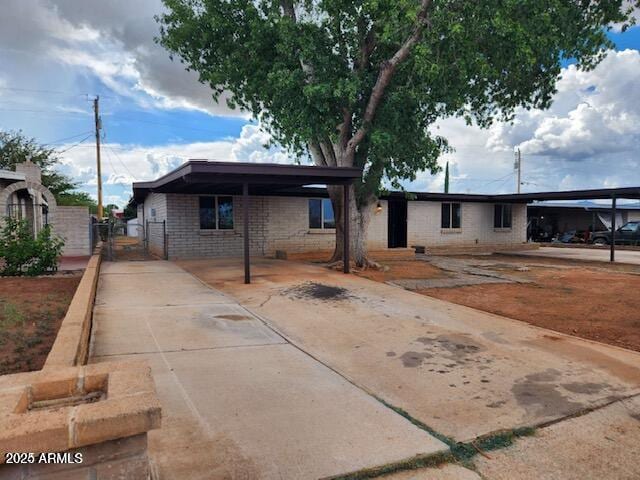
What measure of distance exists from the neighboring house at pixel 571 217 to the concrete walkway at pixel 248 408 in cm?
2990

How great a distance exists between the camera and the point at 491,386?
4.32 m

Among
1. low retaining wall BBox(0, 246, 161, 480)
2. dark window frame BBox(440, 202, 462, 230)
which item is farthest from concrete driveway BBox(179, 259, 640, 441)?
dark window frame BBox(440, 202, 462, 230)

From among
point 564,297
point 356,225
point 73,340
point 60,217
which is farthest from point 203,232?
point 73,340

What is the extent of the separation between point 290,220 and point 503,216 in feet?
40.5

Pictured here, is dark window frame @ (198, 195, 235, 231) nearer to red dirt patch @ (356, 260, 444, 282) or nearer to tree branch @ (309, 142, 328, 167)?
tree branch @ (309, 142, 328, 167)

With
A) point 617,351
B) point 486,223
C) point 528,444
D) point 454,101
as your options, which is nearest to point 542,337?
point 617,351

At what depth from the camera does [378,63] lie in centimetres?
1398

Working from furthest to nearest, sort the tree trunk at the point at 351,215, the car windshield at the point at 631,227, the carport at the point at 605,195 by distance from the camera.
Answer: the car windshield at the point at 631,227, the carport at the point at 605,195, the tree trunk at the point at 351,215

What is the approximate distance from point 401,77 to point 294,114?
11.6 ft

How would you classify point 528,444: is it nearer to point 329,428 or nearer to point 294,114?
point 329,428

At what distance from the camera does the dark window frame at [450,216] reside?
70.4 feet

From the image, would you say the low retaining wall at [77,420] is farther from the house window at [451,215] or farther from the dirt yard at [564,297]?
the house window at [451,215]

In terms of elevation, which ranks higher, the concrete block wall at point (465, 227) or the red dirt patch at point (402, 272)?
the concrete block wall at point (465, 227)

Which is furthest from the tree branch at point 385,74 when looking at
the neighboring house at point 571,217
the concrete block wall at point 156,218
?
the neighboring house at point 571,217
